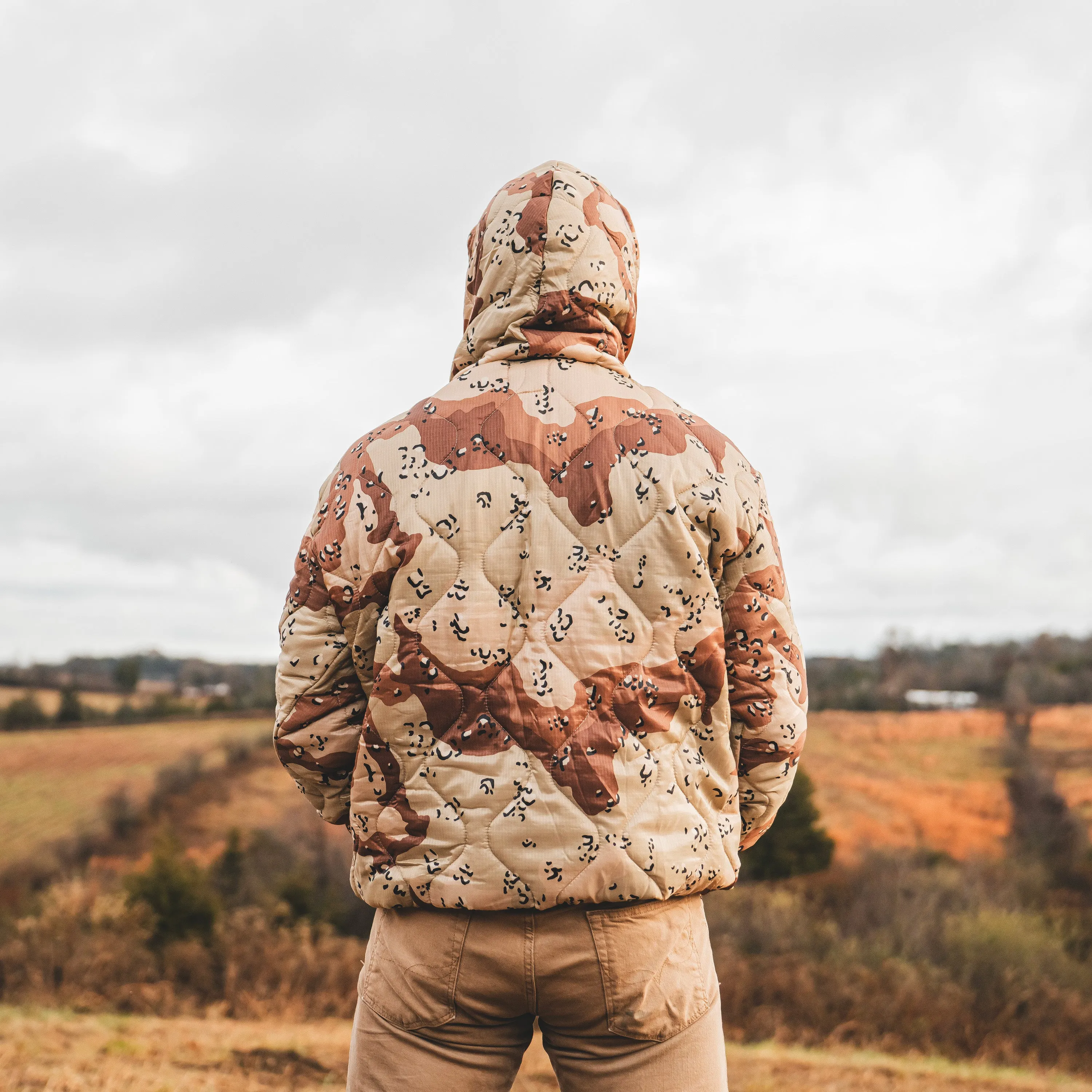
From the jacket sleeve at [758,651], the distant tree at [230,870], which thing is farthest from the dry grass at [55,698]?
the jacket sleeve at [758,651]

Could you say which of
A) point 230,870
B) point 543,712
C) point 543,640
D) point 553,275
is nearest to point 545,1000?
point 543,712

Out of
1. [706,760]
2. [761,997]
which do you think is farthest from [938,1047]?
[706,760]

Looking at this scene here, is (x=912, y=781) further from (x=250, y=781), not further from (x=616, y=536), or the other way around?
(x=616, y=536)

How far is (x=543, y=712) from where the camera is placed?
1552 mm

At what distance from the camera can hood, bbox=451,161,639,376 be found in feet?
6.13

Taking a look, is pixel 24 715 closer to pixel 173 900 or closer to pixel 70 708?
pixel 70 708

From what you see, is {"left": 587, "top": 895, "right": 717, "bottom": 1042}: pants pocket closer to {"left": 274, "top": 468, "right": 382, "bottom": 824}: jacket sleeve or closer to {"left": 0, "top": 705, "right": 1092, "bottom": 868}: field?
{"left": 274, "top": 468, "right": 382, "bottom": 824}: jacket sleeve

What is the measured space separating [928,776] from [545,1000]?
14.8 meters

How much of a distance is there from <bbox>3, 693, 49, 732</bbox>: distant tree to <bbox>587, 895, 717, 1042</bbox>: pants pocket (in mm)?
17494

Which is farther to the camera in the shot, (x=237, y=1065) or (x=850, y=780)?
(x=850, y=780)

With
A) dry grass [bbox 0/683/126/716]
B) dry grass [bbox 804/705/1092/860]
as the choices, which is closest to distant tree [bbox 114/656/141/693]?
dry grass [bbox 0/683/126/716]

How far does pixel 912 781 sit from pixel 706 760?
14445mm

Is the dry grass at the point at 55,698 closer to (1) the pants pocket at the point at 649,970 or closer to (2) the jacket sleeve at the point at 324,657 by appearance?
(2) the jacket sleeve at the point at 324,657

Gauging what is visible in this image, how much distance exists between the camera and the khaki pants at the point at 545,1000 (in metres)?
1.52
